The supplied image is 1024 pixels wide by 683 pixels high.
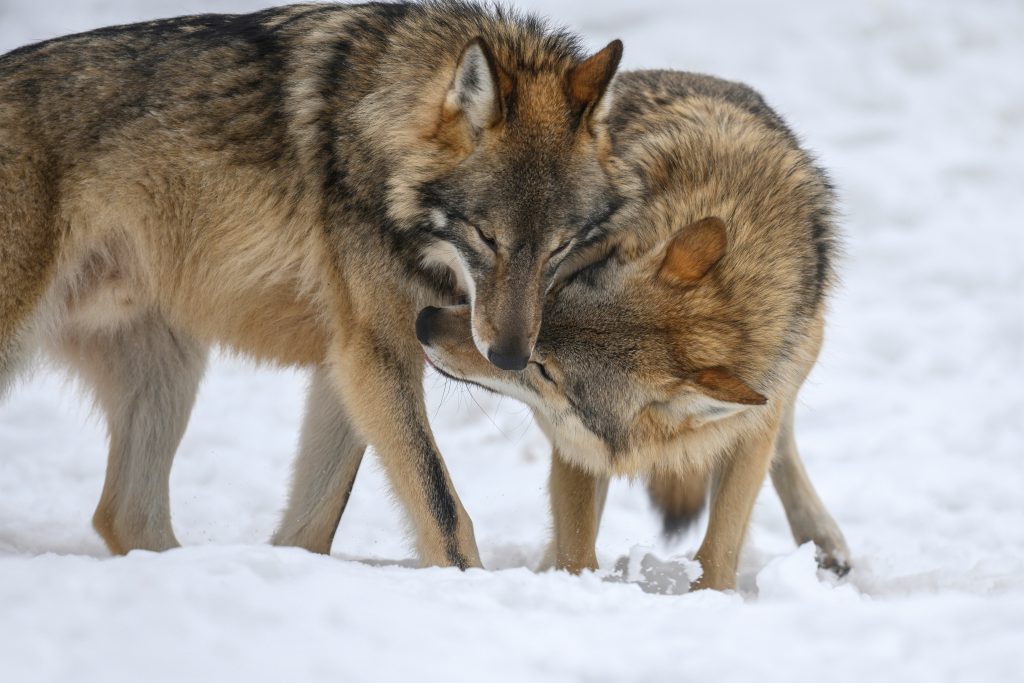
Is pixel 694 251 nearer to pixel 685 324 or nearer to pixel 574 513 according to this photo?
pixel 685 324

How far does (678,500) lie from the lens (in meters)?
5.16

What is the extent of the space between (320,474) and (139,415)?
819mm

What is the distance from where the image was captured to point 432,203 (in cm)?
394

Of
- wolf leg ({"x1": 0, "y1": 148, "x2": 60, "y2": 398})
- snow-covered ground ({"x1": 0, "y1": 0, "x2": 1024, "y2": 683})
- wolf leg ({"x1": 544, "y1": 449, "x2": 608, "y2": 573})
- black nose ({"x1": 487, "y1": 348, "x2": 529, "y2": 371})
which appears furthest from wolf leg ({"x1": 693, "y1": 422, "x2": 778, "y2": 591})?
wolf leg ({"x1": 0, "y1": 148, "x2": 60, "y2": 398})

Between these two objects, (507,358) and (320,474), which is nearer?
(507,358)

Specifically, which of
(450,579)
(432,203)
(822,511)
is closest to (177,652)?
(450,579)

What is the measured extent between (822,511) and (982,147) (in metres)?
5.36

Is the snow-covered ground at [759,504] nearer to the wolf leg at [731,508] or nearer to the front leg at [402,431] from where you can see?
the wolf leg at [731,508]

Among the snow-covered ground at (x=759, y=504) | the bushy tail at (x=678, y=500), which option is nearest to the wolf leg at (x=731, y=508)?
the snow-covered ground at (x=759, y=504)

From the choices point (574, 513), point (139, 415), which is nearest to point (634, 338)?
A: point (574, 513)

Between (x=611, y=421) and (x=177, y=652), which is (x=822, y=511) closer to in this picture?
(x=611, y=421)

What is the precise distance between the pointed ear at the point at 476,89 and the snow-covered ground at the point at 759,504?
1477mm

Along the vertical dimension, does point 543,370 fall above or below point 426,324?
below

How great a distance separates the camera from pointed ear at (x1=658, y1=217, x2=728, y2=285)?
394 cm
